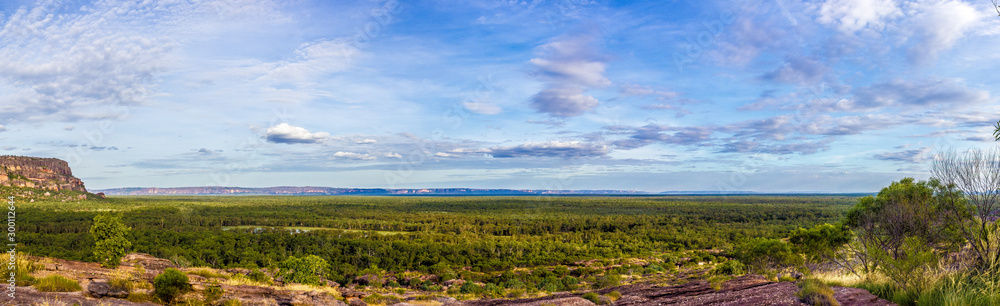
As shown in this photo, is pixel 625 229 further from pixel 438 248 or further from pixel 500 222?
pixel 438 248

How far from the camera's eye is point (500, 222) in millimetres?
195000

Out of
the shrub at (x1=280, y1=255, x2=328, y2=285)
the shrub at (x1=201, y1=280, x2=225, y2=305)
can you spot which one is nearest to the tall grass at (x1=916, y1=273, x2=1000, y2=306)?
the shrub at (x1=201, y1=280, x2=225, y2=305)

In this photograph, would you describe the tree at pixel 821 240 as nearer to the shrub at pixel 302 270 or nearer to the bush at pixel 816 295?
the bush at pixel 816 295

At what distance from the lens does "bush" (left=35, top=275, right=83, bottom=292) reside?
17.7 metres

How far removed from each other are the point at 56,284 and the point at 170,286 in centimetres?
406

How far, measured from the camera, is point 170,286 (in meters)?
20.0

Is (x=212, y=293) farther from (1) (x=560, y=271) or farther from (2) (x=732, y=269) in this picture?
(1) (x=560, y=271)

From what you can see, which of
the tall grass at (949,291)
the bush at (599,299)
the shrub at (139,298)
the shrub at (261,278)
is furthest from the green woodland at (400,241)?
the tall grass at (949,291)

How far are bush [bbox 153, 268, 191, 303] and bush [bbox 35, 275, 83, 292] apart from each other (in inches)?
110

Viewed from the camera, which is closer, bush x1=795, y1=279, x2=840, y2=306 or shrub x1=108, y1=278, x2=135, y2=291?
bush x1=795, y1=279, x2=840, y2=306

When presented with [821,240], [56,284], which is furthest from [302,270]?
[821,240]

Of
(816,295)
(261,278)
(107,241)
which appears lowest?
(261,278)

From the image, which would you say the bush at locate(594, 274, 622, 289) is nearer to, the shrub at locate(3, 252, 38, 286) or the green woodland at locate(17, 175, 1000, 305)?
the green woodland at locate(17, 175, 1000, 305)

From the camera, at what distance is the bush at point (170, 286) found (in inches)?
783
